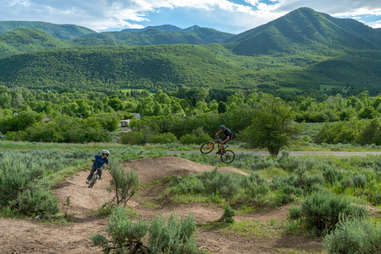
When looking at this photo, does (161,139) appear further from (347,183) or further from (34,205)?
(34,205)

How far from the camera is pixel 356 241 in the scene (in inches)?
163

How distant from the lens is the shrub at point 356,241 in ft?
13.5

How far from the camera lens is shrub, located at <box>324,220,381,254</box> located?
412 cm

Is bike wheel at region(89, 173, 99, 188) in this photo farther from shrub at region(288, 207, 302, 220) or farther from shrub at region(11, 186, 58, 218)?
shrub at region(288, 207, 302, 220)

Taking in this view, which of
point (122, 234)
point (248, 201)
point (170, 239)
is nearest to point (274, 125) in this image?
point (248, 201)

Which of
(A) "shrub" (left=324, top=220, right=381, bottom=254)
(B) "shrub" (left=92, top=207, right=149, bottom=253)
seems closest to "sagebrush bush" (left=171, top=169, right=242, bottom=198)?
(B) "shrub" (left=92, top=207, right=149, bottom=253)

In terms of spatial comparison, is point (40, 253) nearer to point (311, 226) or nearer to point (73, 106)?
point (311, 226)

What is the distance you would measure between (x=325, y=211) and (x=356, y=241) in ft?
9.05

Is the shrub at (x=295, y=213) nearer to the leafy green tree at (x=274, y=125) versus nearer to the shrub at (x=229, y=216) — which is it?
the shrub at (x=229, y=216)

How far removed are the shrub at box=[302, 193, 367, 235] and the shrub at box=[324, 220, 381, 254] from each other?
236 cm

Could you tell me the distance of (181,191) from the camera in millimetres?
10867

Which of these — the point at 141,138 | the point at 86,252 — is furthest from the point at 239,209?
the point at 141,138

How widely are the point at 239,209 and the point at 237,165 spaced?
955cm

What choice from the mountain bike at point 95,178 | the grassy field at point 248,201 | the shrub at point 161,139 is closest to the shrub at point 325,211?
the grassy field at point 248,201
